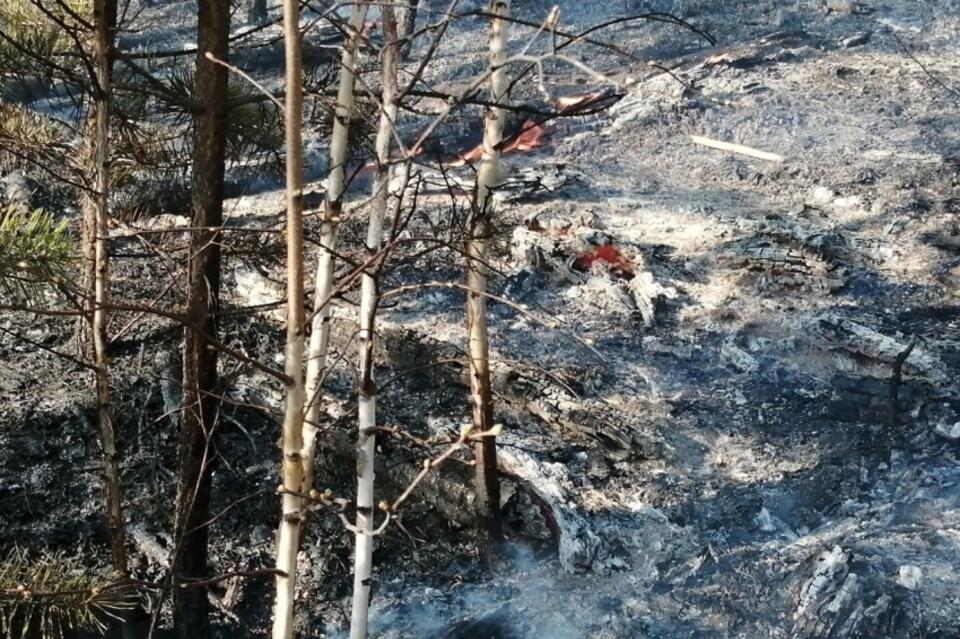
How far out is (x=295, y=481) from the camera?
3.62 meters

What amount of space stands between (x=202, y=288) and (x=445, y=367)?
3.80 metres

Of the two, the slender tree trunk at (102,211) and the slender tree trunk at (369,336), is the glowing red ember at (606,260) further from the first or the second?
the slender tree trunk at (369,336)

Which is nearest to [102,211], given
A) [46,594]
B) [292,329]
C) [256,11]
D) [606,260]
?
[46,594]

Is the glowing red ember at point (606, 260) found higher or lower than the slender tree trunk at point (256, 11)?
lower

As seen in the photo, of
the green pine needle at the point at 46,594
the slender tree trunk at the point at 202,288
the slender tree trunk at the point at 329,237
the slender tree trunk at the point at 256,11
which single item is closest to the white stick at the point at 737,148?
the slender tree trunk at the point at 256,11

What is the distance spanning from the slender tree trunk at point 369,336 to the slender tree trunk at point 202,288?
1.16 m

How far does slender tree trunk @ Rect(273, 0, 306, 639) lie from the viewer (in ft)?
10.2

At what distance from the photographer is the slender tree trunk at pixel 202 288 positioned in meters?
5.22

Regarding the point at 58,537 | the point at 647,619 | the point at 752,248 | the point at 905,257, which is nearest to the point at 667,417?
the point at 647,619

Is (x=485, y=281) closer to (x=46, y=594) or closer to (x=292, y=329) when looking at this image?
(x=292, y=329)

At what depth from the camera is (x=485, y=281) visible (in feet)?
20.7

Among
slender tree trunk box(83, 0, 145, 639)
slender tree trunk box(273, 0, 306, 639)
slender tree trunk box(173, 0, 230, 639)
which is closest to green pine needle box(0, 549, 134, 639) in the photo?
slender tree trunk box(173, 0, 230, 639)

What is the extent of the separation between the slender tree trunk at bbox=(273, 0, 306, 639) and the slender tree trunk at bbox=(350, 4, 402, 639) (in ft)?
1.12

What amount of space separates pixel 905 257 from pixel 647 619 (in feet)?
A: 21.4
